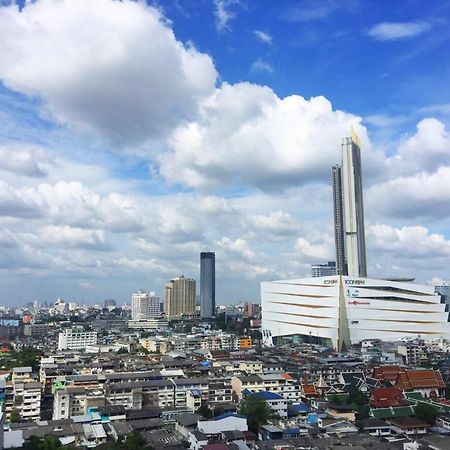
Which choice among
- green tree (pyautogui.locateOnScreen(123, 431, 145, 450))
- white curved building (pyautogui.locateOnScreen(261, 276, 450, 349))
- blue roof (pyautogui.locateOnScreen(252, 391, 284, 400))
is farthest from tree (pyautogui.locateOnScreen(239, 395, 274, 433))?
white curved building (pyautogui.locateOnScreen(261, 276, 450, 349))

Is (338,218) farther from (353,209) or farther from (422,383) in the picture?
(422,383)

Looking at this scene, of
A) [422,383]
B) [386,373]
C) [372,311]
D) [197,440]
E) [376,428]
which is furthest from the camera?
[372,311]

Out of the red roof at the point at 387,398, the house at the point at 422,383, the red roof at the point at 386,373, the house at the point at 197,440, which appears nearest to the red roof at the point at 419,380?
the house at the point at 422,383

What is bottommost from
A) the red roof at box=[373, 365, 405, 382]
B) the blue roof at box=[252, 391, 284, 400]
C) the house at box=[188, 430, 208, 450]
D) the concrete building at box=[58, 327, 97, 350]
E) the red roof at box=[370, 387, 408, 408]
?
the house at box=[188, 430, 208, 450]

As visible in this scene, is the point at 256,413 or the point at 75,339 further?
the point at 75,339

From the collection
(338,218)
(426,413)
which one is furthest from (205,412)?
(338,218)

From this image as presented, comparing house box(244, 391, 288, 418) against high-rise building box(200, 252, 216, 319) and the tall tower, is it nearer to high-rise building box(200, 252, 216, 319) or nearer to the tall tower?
the tall tower
